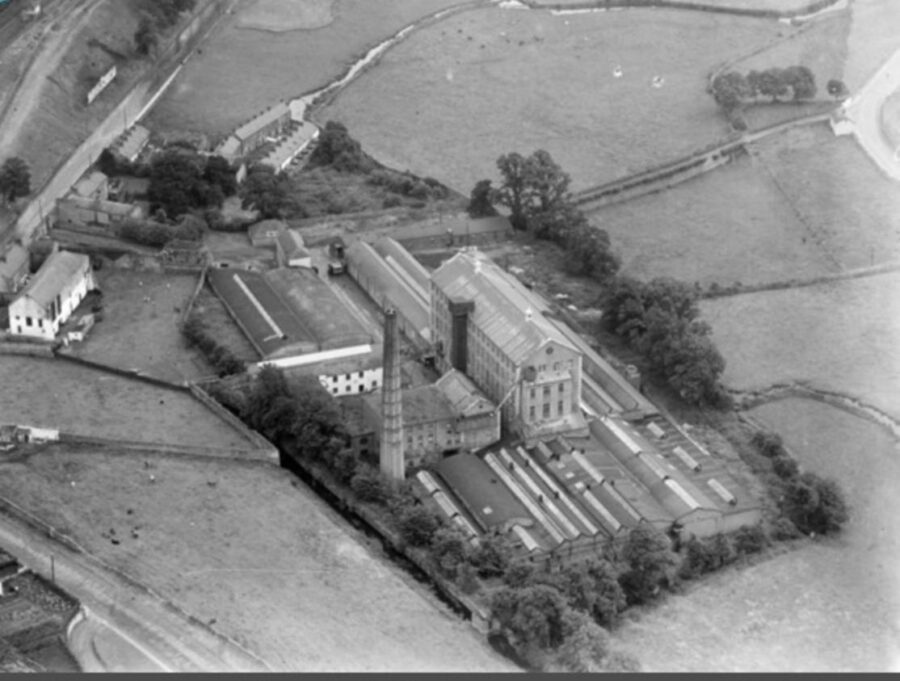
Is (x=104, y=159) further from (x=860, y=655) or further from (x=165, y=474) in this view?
(x=860, y=655)

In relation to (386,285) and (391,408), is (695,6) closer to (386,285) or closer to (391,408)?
(386,285)

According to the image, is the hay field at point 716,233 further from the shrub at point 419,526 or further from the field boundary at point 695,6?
the field boundary at point 695,6

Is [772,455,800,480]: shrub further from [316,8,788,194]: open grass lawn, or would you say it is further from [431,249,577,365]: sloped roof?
[316,8,788,194]: open grass lawn

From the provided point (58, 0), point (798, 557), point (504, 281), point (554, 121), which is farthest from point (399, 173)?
point (798, 557)

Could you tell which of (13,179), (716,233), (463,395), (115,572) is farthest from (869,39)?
(115,572)

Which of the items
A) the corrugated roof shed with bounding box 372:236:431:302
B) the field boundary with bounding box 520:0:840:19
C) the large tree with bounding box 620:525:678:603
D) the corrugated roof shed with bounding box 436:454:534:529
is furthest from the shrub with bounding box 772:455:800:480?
the field boundary with bounding box 520:0:840:19
